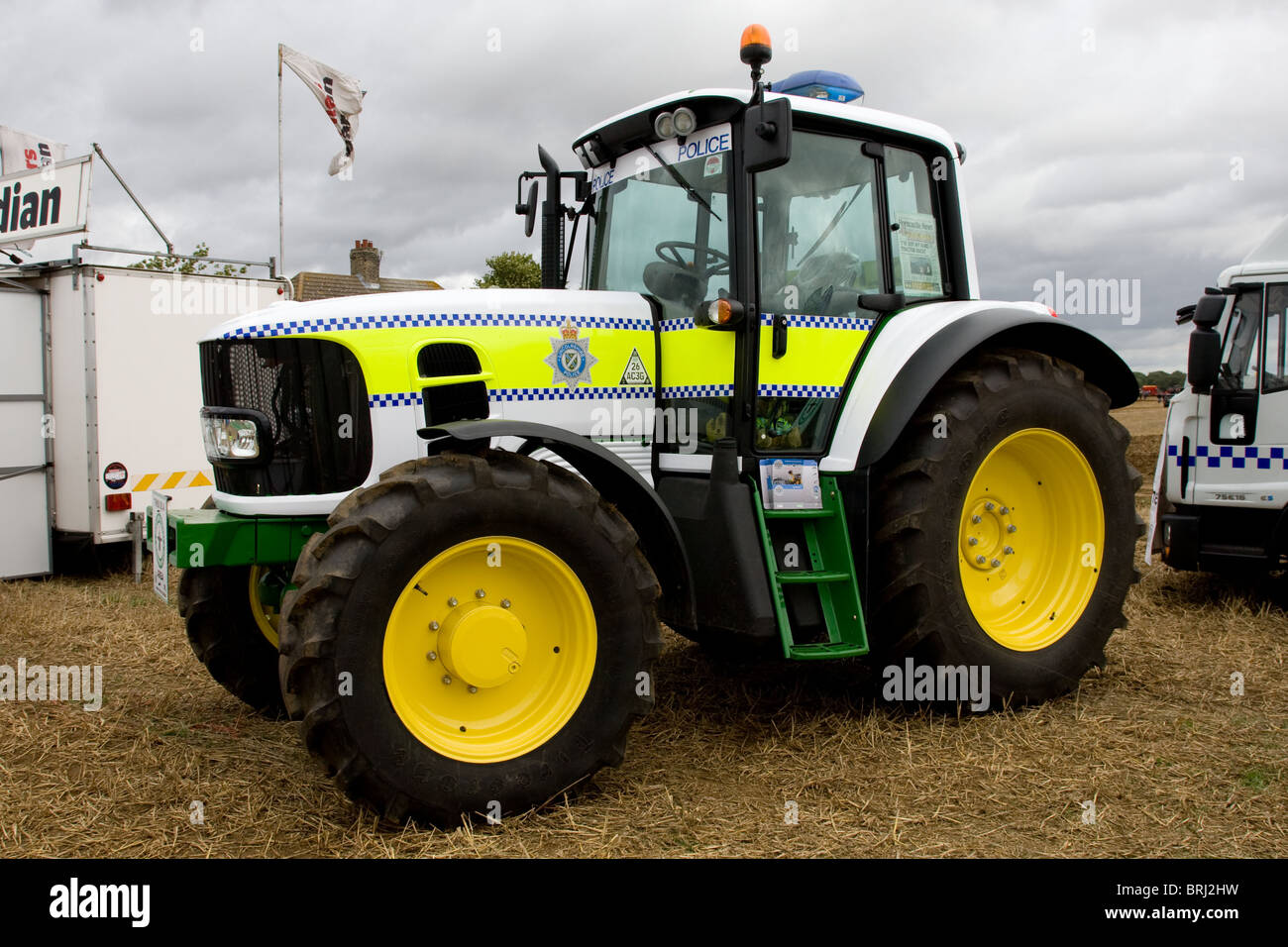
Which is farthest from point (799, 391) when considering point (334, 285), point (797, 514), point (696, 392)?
point (334, 285)

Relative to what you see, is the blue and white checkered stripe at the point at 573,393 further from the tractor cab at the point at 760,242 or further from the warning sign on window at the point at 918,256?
the warning sign on window at the point at 918,256

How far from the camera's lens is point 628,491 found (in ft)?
12.9

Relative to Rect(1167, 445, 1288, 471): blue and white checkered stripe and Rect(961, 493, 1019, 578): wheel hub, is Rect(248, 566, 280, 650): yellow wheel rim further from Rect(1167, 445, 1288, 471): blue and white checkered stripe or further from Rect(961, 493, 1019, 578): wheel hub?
Rect(1167, 445, 1288, 471): blue and white checkered stripe

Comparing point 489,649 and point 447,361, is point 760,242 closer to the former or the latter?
point 447,361

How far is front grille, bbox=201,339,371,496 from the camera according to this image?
12.5ft

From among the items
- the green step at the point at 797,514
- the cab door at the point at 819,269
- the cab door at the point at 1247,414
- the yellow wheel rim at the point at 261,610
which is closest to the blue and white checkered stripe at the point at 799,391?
the cab door at the point at 819,269

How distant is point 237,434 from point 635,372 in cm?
157

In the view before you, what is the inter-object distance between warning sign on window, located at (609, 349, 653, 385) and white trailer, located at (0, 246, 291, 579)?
5.68 meters

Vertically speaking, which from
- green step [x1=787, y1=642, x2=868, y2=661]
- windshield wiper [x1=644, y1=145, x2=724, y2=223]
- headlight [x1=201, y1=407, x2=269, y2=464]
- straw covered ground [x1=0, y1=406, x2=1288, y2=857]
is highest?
windshield wiper [x1=644, y1=145, x2=724, y2=223]

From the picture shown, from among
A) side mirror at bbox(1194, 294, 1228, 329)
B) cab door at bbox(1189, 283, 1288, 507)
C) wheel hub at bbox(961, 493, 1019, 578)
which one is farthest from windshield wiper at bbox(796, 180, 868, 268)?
cab door at bbox(1189, 283, 1288, 507)

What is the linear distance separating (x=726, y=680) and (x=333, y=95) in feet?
35.1

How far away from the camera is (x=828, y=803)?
374 centimetres

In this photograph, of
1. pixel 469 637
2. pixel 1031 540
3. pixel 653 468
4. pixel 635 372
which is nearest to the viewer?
pixel 469 637
